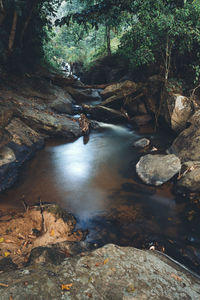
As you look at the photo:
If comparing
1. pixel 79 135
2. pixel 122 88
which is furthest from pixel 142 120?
pixel 79 135

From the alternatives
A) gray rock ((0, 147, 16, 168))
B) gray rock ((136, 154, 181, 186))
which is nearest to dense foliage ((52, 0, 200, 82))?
gray rock ((136, 154, 181, 186))

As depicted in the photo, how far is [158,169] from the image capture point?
5387 mm

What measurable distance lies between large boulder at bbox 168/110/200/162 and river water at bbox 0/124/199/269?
1.40m

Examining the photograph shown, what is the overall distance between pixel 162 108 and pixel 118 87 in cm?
327

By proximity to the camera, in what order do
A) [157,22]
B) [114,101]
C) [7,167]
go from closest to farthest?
[7,167], [157,22], [114,101]

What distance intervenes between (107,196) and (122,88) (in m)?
7.71

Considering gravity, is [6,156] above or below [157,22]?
below

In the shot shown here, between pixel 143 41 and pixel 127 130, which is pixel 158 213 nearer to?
pixel 127 130

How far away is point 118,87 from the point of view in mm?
10922

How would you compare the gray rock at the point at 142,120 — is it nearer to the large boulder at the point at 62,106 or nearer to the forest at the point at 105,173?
the forest at the point at 105,173

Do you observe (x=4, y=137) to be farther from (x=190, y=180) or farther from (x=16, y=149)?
(x=190, y=180)

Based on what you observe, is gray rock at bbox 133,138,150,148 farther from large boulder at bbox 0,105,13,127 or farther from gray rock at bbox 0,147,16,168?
large boulder at bbox 0,105,13,127

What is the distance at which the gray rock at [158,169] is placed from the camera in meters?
5.23

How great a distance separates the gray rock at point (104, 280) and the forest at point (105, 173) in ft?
0.04
